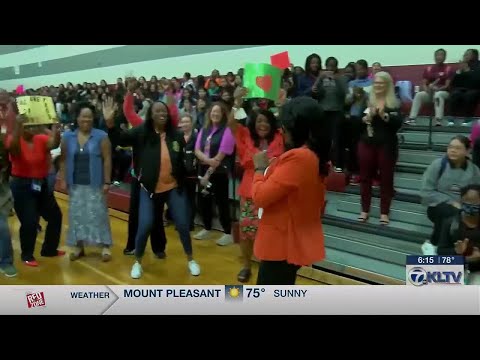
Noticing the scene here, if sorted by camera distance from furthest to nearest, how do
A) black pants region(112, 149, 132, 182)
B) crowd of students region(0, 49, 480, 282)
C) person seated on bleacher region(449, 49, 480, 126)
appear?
black pants region(112, 149, 132, 182) → crowd of students region(0, 49, 480, 282) → person seated on bleacher region(449, 49, 480, 126)

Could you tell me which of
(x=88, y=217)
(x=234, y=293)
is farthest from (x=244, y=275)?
(x=88, y=217)

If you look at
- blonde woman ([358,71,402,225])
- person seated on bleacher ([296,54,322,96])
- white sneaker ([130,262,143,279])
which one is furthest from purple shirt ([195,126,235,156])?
white sneaker ([130,262,143,279])

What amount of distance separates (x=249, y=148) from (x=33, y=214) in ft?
4.37

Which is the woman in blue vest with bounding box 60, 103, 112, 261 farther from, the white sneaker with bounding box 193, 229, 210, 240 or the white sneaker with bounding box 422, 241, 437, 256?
the white sneaker with bounding box 422, 241, 437, 256

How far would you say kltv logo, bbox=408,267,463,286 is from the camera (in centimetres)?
223

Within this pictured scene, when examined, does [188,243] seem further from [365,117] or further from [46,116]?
[365,117]

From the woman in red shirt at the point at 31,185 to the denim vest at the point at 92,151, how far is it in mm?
115

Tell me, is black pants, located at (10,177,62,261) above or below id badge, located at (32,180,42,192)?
below

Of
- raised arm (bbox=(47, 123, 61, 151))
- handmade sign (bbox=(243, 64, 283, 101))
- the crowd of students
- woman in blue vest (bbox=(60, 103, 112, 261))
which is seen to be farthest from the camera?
woman in blue vest (bbox=(60, 103, 112, 261))

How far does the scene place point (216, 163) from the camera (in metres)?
3.03

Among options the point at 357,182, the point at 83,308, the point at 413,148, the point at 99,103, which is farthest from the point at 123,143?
the point at 413,148

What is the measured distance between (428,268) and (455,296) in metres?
0.17

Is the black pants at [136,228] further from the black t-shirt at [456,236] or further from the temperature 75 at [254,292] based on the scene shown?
the black t-shirt at [456,236]

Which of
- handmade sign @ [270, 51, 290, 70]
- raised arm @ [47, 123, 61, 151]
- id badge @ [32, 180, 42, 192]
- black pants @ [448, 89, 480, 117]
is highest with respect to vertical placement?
handmade sign @ [270, 51, 290, 70]
